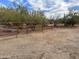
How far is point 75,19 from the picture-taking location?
68.4 meters

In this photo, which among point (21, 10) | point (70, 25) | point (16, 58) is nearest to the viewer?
point (16, 58)

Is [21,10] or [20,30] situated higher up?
[21,10]

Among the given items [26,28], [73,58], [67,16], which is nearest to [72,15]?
[67,16]

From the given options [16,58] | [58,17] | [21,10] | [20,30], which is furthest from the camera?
[58,17]

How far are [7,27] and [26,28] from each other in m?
2.59

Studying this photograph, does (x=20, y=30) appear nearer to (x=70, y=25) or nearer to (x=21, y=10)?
(x=21, y=10)

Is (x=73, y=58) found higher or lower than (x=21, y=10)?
lower

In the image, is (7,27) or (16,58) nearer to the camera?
(16,58)

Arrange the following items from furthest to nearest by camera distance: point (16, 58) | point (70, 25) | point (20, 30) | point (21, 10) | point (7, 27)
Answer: point (70, 25)
point (21, 10)
point (7, 27)
point (20, 30)
point (16, 58)

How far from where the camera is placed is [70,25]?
68250 millimetres

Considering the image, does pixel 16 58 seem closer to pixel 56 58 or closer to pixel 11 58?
pixel 11 58

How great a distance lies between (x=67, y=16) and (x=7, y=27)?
43.6 m

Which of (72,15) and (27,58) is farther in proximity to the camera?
(72,15)

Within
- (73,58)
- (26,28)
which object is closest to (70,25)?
(26,28)
